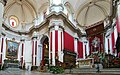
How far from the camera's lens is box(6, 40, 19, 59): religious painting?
19116 mm

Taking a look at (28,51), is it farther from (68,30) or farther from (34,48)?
(68,30)

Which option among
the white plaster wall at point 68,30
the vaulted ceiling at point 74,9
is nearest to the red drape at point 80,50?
the white plaster wall at point 68,30

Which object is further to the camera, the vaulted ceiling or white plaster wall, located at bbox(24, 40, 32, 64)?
white plaster wall, located at bbox(24, 40, 32, 64)

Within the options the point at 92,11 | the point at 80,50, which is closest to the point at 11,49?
the point at 80,50

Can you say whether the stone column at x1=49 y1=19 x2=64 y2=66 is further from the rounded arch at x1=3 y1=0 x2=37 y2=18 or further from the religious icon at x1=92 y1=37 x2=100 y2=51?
the religious icon at x1=92 y1=37 x2=100 y2=51

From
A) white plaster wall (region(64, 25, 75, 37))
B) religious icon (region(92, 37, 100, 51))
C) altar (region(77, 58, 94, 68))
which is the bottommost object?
altar (region(77, 58, 94, 68))

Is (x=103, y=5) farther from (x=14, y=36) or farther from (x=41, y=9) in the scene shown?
(x=14, y=36)

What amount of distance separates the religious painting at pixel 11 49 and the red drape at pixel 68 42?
21.8 ft

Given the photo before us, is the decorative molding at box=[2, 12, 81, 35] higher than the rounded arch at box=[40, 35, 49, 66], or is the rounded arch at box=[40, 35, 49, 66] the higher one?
the decorative molding at box=[2, 12, 81, 35]

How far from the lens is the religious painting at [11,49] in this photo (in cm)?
1912

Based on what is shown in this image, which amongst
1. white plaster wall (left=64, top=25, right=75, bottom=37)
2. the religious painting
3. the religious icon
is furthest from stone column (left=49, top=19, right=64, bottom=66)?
the religious painting

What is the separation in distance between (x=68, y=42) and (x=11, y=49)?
22.3 feet

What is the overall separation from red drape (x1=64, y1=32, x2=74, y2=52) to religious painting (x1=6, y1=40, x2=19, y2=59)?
6.66 meters

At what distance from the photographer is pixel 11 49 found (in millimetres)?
19375
